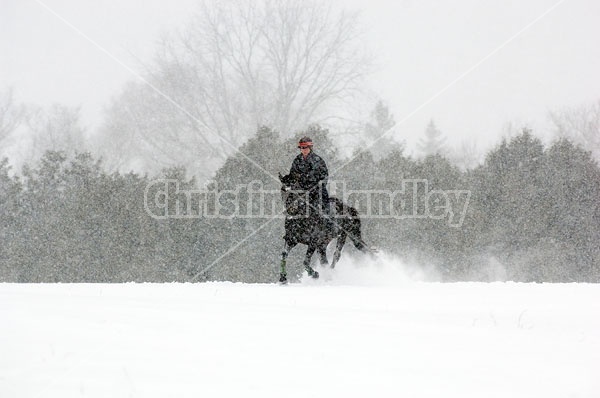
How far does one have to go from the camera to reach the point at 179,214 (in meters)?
15.9

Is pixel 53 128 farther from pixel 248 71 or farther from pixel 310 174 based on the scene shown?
pixel 310 174

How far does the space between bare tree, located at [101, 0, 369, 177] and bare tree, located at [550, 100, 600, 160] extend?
85.3 feet

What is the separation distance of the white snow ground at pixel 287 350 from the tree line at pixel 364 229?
8548 millimetres

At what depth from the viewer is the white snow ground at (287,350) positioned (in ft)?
12.1

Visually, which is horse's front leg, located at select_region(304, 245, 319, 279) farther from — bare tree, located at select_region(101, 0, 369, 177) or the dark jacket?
bare tree, located at select_region(101, 0, 369, 177)

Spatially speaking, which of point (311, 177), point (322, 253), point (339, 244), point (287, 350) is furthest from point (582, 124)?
point (287, 350)

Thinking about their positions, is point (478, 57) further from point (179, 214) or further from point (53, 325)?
point (53, 325)

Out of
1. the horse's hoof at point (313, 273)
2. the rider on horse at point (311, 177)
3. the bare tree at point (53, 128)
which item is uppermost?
the bare tree at point (53, 128)

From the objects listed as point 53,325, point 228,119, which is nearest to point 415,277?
point 53,325

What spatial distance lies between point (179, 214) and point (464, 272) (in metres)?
6.93

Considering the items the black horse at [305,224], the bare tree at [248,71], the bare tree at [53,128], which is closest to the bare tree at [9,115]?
the bare tree at [53,128]

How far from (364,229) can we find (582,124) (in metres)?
51.6

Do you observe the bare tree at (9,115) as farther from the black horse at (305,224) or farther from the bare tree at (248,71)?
the black horse at (305,224)

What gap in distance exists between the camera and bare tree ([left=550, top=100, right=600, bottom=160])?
2313 inches
